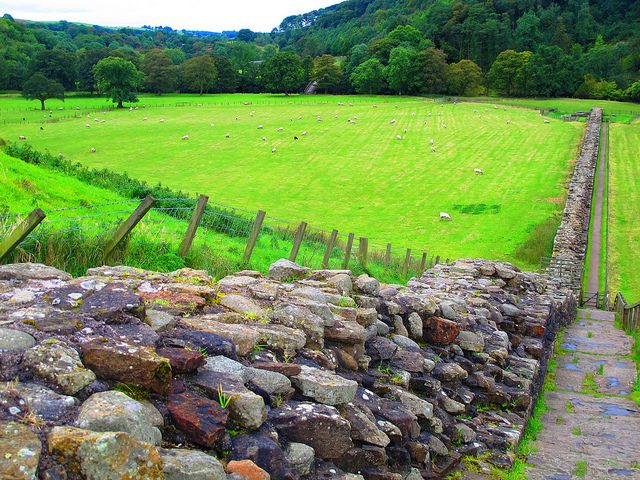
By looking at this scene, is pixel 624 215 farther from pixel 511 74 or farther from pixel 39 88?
pixel 511 74

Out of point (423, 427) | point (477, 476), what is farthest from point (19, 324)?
point (477, 476)

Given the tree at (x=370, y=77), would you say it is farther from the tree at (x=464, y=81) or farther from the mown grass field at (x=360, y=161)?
the mown grass field at (x=360, y=161)

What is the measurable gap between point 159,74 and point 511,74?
7107cm

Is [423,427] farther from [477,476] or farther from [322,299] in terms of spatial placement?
[322,299]

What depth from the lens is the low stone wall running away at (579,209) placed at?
32909mm

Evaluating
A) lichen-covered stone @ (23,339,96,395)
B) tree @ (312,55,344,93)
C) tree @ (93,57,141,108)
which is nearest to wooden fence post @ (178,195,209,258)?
lichen-covered stone @ (23,339,96,395)

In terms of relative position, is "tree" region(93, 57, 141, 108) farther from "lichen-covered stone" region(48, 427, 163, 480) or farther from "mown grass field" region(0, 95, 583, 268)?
"lichen-covered stone" region(48, 427, 163, 480)

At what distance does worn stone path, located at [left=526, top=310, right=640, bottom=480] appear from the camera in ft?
25.2

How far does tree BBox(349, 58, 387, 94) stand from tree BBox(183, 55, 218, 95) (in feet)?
96.7

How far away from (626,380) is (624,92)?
122 metres

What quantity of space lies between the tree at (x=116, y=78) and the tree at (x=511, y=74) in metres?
72.1

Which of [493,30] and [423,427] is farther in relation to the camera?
[493,30]

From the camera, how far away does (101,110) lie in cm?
9638

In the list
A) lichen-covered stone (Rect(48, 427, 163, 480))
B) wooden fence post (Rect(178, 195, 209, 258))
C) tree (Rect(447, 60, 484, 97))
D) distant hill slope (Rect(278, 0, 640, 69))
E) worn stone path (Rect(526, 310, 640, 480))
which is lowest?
worn stone path (Rect(526, 310, 640, 480))
